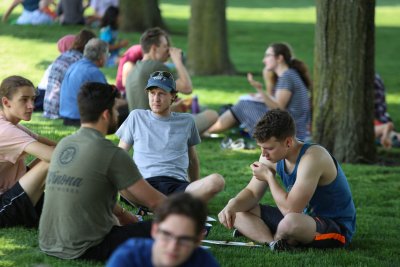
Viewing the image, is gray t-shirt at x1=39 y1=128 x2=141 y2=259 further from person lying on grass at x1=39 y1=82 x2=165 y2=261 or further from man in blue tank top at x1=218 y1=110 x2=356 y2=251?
man in blue tank top at x1=218 y1=110 x2=356 y2=251

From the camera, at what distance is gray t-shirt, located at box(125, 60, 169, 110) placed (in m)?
10.2

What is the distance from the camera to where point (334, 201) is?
6.95 m

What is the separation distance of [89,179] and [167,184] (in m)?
1.96

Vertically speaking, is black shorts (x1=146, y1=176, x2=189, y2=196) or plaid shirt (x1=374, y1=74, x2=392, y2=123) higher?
black shorts (x1=146, y1=176, x2=189, y2=196)

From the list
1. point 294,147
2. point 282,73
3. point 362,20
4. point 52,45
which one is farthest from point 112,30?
point 294,147

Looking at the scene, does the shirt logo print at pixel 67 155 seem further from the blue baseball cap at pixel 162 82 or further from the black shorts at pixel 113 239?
the blue baseball cap at pixel 162 82

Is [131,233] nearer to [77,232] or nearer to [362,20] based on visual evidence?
[77,232]

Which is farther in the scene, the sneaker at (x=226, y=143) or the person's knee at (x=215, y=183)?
the sneaker at (x=226, y=143)

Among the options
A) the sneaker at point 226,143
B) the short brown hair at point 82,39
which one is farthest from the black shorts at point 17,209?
the sneaker at point 226,143

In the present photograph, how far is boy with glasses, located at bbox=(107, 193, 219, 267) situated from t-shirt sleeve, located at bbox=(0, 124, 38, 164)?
3.02m

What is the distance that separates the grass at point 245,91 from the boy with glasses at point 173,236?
2.09 metres

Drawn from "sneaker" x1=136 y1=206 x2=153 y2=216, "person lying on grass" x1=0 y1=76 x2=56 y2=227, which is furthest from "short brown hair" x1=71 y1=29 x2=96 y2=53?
"person lying on grass" x1=0 y1=76 x2=56 y2=227

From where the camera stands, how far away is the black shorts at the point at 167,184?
756cm

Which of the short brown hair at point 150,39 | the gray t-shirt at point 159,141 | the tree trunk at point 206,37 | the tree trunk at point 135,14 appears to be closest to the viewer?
the gray t-shirt at point 159,141
